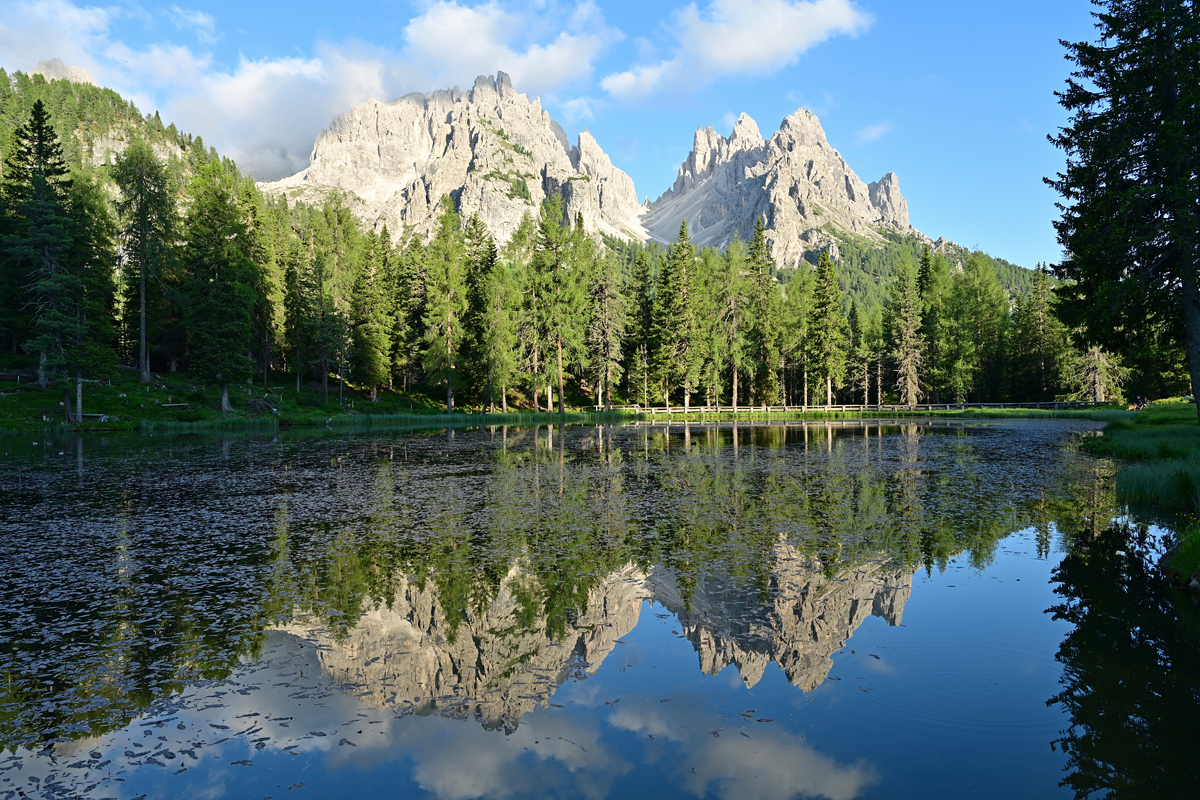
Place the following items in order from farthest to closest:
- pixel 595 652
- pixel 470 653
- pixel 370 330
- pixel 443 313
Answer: pixel 370 330 < pixel 443 313 < pixel 595 652 < pixel 470 653

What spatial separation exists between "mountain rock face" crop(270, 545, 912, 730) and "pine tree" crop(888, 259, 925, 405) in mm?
79580

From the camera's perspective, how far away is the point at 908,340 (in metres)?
82.9

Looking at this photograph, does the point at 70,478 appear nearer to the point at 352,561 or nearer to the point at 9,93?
the point at 352,561

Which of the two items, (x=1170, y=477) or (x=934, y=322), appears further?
(x=934, y=322)

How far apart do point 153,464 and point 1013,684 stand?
105 feet

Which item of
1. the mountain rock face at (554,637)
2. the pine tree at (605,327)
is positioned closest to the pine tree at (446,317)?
the pine tree at (605,327)

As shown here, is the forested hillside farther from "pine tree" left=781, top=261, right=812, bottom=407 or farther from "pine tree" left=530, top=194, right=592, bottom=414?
"pine tree" left=781, top=261, right=812, bottom=407

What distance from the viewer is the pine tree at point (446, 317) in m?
68.2

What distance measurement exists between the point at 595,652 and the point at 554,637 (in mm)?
647

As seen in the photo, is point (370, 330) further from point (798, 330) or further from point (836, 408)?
point (836, 408)

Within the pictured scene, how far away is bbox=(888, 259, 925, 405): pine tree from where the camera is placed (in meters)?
82.9

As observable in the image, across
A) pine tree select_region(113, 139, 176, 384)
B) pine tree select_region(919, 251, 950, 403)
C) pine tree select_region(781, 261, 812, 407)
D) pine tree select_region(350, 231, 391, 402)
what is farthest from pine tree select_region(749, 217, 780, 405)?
pine tree select_region(113, 139, 176, 384)

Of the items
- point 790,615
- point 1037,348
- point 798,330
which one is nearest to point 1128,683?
point 790,615

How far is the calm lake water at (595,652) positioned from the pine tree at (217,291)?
145ft
